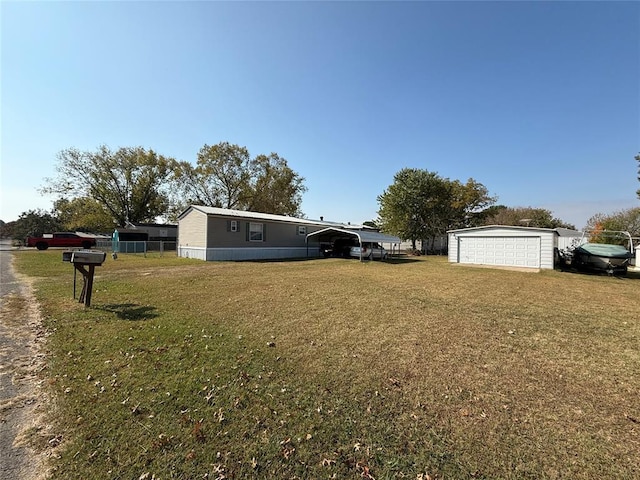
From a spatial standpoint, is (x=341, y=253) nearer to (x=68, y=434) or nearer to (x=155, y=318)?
(x=155, y=318)

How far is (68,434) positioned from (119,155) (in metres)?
39.3

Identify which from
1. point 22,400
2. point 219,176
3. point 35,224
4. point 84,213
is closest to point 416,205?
point 219,176

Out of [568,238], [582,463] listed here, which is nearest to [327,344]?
[582,463]

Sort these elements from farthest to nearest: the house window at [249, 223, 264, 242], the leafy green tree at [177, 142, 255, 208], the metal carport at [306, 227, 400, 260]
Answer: the leafy green tree at [177, 142, 255, 208], the house window at [249, 223, 264, 242], the metal carport at [306, 227, 400, 260]

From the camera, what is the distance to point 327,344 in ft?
14.9

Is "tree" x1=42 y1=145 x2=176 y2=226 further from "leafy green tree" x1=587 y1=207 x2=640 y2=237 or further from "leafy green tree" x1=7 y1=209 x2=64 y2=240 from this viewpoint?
"leafy green tree" x1=587 y1=207 x2=640 y2=237

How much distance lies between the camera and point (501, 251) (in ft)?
57.5

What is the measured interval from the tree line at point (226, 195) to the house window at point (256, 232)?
46.2 feet

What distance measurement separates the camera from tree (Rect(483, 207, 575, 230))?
122 ft

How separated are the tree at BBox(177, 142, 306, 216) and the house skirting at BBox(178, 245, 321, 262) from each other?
58.9 feet

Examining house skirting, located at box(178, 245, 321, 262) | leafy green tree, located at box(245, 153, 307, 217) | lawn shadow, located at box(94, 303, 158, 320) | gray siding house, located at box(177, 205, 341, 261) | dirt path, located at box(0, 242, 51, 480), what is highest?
leafy green tree, located at box(245, 153, 307, 217)

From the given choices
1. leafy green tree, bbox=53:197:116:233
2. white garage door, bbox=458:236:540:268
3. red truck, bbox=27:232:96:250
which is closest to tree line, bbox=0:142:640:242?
leafy green tree, bbox=53:197:116:233

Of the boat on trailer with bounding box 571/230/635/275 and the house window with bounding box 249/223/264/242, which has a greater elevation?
the house window with bounding box 249/223/264/242

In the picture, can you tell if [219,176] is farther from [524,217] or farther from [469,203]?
[524,217]
